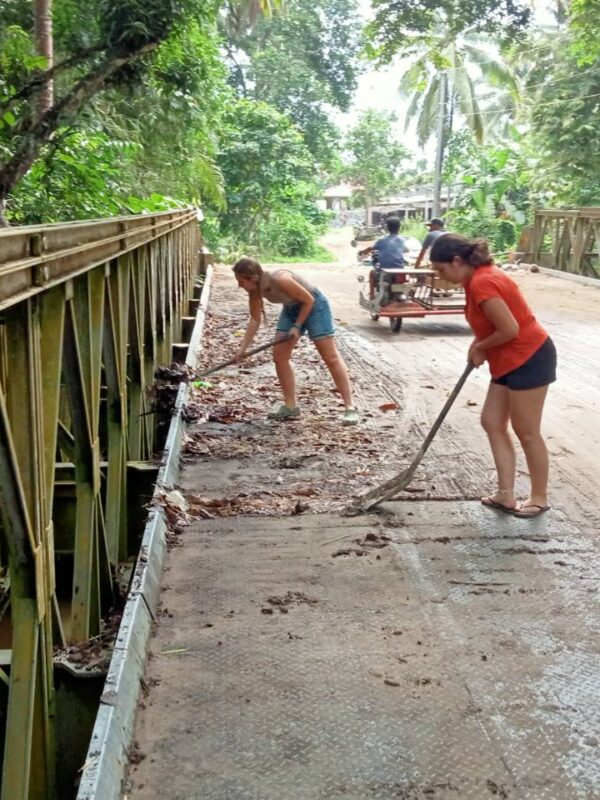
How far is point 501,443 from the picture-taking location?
4.83 m

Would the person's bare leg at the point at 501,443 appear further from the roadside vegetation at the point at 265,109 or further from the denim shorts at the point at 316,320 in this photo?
the roadside vegetation at the point at 265,109

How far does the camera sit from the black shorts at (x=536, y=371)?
459cm

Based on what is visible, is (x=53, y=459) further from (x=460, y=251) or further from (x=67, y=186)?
(x=67, y=186)

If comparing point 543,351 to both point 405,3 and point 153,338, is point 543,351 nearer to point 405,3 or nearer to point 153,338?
point 153,338

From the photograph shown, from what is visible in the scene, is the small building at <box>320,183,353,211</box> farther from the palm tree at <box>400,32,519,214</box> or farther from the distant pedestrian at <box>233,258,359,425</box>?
the distant pedestrian at <box>233,258,359,425</box>

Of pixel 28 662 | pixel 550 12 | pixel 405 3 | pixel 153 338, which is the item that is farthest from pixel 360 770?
pixel 550 12

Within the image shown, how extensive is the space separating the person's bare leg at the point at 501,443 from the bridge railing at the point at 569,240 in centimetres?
1550

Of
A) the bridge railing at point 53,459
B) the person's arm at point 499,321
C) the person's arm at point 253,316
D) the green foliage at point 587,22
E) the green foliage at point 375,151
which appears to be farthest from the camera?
the green foliage at point 375,151

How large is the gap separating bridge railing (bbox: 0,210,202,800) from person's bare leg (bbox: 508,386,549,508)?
2330mm

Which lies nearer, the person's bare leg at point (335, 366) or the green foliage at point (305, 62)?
the person's bare leg at point (335, 366)

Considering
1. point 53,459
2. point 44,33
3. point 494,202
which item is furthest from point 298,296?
point 494,202

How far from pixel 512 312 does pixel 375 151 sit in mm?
42896

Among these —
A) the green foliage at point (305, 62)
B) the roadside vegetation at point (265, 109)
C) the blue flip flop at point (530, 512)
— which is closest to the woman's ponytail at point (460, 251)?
the blue flip flop at point (530, 512)

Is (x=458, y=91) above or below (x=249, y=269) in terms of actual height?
above
